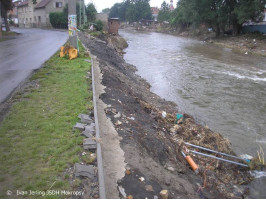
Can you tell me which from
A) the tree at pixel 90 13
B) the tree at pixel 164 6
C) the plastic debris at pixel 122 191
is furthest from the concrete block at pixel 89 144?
the tree at pixel 164 6

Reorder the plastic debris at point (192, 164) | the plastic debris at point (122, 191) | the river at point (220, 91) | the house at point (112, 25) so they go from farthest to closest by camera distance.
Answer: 1. the house at point (112, 25)
2. the river at point (220, 91)
3. the plastic debris at point (192, 164)
4. the plastic debris at point (122, 191)

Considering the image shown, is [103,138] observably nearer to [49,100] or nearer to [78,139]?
[78,139]

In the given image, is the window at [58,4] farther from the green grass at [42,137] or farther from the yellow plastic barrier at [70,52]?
the green grass at [42,137]

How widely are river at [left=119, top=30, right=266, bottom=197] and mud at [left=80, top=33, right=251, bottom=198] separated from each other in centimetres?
103

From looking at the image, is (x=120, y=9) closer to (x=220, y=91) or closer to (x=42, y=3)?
(x=42, y=3)

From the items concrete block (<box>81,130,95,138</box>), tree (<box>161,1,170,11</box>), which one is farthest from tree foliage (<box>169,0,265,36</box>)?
tree (<box>161,1,170,11</box>)

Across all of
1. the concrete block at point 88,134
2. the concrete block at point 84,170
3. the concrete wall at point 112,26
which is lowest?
the concrete block at point 84,170

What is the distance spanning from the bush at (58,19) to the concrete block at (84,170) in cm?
5523

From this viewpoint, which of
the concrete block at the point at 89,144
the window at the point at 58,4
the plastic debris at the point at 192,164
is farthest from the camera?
the window at the point at 58,4

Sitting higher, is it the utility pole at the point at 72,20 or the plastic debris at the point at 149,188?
the utility pole at the point at 72,20

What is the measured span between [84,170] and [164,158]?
8.48 feet

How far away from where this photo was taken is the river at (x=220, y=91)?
1038 centimetres

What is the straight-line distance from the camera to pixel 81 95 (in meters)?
8.78

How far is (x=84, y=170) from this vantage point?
480 cm
